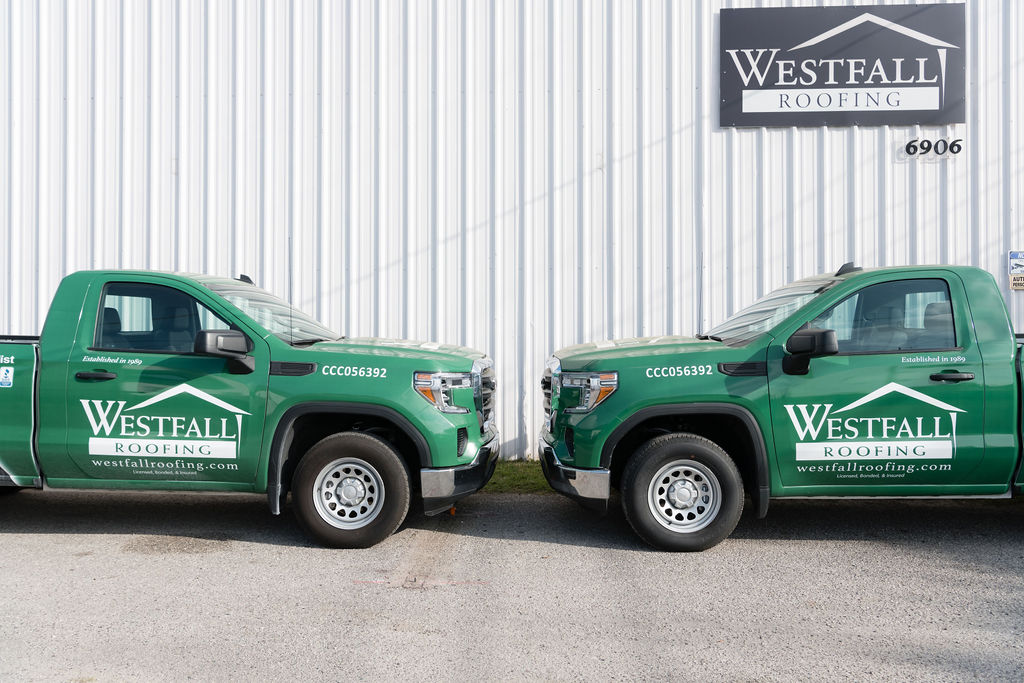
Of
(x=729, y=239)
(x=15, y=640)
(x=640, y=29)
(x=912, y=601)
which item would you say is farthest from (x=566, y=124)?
(x=15, y=640)

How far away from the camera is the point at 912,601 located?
483 cm

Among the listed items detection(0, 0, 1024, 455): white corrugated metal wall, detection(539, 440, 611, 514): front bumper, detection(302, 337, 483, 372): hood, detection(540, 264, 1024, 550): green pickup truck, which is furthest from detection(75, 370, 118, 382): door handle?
detection(0, 0, 1024, 455): white corrugated metal wall

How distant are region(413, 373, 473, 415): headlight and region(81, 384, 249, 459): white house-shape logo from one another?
4.04 feet

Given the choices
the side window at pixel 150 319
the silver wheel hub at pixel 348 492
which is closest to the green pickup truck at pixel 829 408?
the silver wheel hub at pixel 348 492

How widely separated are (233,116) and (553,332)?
4.59 m

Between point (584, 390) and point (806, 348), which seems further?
point (584, 390)

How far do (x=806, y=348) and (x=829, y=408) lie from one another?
18.1 inches

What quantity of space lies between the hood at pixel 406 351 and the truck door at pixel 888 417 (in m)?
2.22

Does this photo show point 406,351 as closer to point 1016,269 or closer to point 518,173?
point 518,173

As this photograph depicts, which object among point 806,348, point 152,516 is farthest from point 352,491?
point 806,348

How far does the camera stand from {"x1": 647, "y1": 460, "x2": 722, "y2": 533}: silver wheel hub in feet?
19.0

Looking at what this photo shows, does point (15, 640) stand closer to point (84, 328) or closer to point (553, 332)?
point (84, 328)

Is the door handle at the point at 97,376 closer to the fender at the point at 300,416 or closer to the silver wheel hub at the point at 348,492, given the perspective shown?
the fender at the point at 300,416

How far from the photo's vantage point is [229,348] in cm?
580
